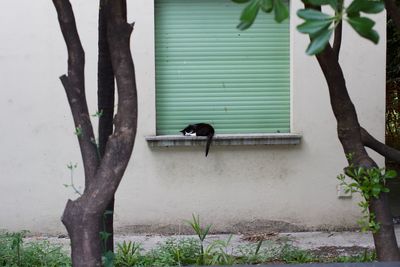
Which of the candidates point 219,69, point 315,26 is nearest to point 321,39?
point 315,26

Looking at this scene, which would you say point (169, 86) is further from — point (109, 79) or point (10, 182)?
point (109, 79)

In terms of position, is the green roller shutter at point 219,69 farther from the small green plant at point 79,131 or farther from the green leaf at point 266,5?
the green leaf at point 266,5

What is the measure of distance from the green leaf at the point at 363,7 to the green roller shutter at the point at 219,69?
5.82 m

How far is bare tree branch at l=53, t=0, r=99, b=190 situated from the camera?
328 centimetres

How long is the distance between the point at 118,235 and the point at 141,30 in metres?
2.63

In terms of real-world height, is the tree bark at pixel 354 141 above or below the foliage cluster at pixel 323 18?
below

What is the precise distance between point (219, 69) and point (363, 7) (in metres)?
5.91

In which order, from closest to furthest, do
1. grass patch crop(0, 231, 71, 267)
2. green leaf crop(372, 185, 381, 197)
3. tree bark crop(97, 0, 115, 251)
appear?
green leaf crop(372, 185, 381, 197) → tree bark crop(97, 0, 115, 251) → grass patch crop(0, 231, 71, 267)

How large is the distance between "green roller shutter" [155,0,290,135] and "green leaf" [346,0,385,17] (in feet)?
19.1

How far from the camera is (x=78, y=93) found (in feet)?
11.1

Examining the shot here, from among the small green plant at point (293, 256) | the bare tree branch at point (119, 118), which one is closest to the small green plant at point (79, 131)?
the bare tree branch at point (119, 118)

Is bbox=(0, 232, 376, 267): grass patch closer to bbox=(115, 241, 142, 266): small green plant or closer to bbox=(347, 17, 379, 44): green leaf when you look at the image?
bbox=(115, 241, 142, 266): small green plant

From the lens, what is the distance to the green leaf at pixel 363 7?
203cm

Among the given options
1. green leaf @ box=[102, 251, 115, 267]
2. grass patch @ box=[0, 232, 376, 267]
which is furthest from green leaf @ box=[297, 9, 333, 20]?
grass patch @ box=[0, 232, 376, 267]
